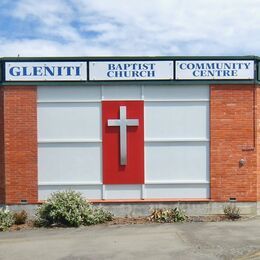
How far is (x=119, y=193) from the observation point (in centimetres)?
1291

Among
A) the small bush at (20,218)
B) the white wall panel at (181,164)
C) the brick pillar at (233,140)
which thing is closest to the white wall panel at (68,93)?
the white wall panel at (181,164)

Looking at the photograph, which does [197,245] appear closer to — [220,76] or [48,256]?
[48,256]

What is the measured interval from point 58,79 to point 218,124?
4.41 metres

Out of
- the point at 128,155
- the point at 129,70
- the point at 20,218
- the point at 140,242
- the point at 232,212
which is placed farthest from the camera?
the point at 128,155

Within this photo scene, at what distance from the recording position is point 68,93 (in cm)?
1284

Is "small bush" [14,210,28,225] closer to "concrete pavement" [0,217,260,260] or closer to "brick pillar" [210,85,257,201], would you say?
"concrete pavement" [0,217,260,260]

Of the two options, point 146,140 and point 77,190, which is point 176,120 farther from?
point 77,190

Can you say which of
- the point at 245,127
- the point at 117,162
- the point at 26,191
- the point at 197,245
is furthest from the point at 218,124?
the point at 26,191

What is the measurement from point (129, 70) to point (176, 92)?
4.53ft

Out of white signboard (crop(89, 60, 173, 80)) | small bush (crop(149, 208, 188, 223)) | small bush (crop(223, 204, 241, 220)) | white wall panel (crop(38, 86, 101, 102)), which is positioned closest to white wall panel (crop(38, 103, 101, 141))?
white wall panel (crop(38, 86, 101, 102))

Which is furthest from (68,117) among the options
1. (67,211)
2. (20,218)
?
(20,218)

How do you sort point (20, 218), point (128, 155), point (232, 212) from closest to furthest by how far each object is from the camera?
1. point (20, 218)
2. point (232, 212)
3. point (128, 155)

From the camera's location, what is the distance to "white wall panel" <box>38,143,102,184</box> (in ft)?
42.2

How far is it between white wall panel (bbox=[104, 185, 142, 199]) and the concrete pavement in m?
1.39
